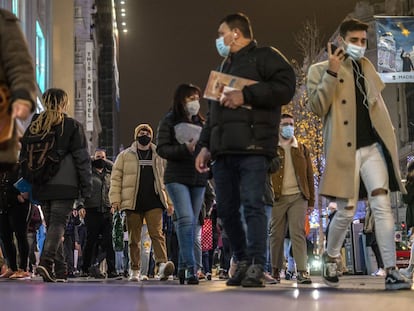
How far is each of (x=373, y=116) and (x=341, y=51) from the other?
631mm

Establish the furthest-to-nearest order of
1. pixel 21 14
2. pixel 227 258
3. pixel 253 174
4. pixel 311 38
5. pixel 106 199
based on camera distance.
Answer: pixel 311 38, pixel 21 14, pixel 227 258, pixel 106 199, pixel 253 174

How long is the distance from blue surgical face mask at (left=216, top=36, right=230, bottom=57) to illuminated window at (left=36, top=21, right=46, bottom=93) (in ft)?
83.1

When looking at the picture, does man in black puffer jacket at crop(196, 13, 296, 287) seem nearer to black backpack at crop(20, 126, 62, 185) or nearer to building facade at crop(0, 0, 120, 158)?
black backpack at crop(20, 126, 62, 185)

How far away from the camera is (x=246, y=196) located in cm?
620

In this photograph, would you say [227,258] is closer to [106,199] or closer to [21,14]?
[106,199]

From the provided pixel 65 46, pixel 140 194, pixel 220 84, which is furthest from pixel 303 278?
pixel 65 46

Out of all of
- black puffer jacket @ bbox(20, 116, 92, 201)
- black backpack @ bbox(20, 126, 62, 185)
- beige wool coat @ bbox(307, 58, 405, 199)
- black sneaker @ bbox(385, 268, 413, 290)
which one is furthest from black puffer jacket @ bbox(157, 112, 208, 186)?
black sneaker @ bbox(385, 268, 413, 290)

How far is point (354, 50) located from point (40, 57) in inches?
1077

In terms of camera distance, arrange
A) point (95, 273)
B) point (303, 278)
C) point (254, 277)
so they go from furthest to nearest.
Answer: point (95, 273) → point (303, 278) → point (254, 277)

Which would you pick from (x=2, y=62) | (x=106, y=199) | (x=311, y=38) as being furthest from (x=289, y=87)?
(x=311, y=38)

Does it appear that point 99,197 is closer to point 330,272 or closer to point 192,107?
point 192,107

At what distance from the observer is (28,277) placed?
992cm

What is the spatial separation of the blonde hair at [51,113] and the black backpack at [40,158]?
59mm

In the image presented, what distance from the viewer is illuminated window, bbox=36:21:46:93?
103 ft
